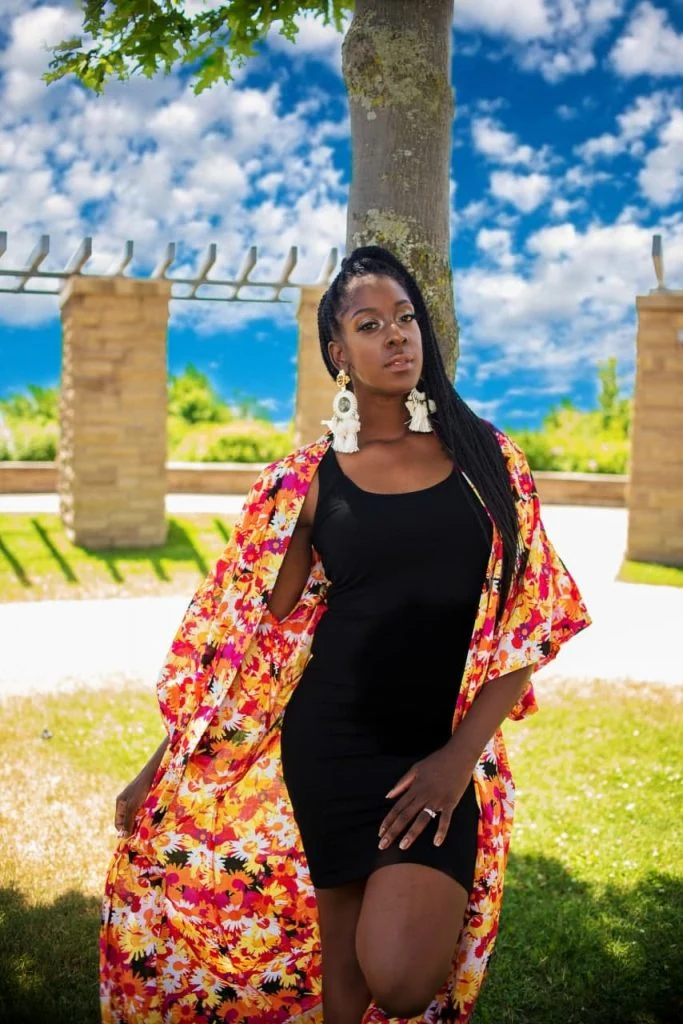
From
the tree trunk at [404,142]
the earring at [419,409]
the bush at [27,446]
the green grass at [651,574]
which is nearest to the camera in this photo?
the earring at [419,409]

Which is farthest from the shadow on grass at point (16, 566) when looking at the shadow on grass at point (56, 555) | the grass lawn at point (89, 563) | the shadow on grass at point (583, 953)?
the shadow on grass at point (583, 953)

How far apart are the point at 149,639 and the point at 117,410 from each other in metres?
4.55

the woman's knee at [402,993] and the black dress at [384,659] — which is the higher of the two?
the black dress at [384,659]

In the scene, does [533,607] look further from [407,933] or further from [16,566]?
[16,566]

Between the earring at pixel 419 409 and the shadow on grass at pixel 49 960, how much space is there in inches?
89.3

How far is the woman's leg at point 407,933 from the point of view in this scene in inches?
90.2

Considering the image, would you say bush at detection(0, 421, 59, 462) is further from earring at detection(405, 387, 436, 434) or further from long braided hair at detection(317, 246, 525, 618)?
earring at detection(405, 387, 436, 434)

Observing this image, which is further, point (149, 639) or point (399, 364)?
point (149, 639)

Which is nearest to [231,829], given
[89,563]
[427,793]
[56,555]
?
[427,793]

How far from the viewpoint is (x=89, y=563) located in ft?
39.1

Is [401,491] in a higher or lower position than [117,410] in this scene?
higher

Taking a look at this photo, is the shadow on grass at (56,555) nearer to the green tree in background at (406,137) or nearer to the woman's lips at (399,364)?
the green tree in background at (406,137)

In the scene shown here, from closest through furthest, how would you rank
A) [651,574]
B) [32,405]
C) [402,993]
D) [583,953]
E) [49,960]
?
1. [402,993]
2. [49,960]
3. [583,953]
4. [651,574]
5. [32,405]

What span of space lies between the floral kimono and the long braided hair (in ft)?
1.03
